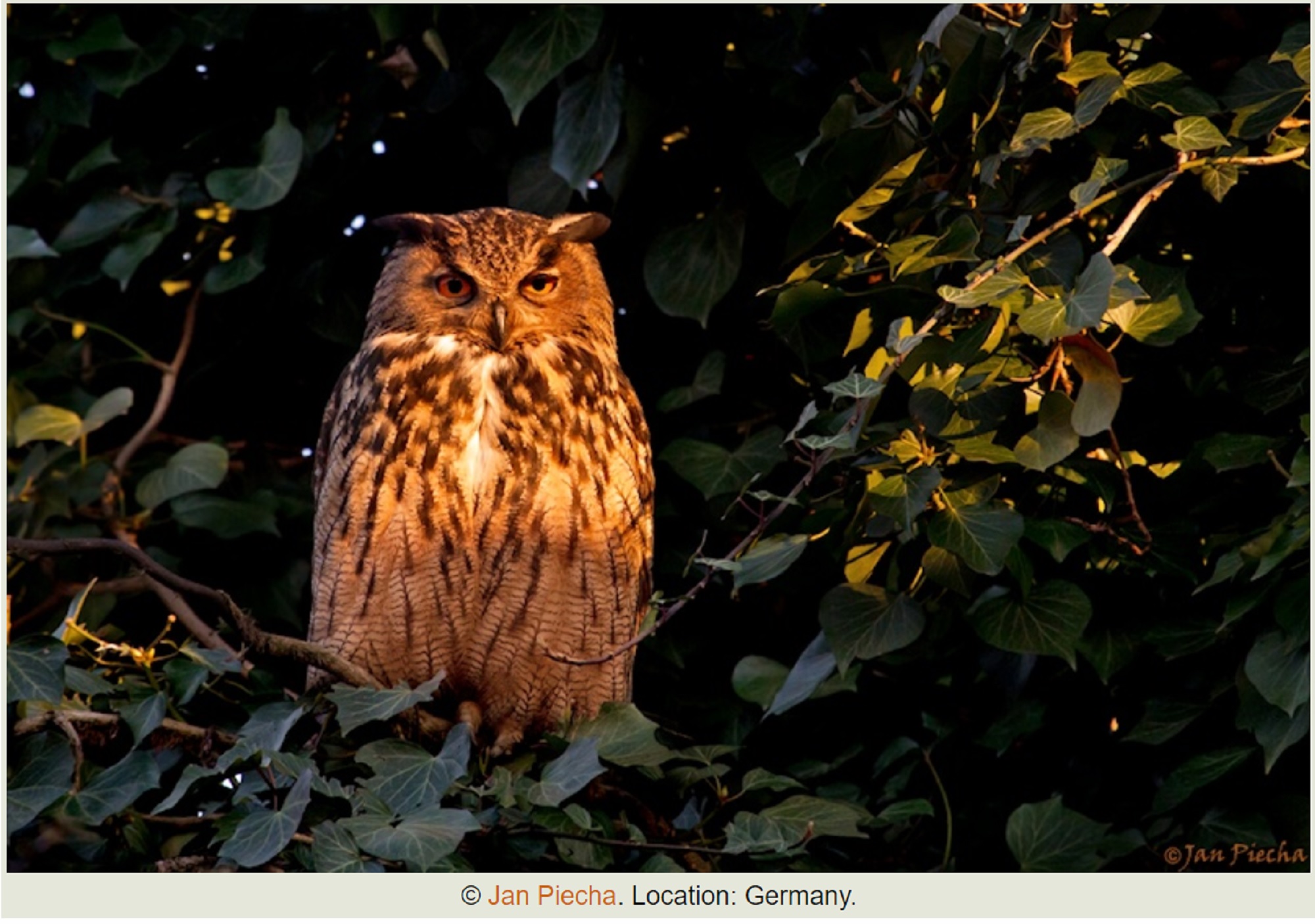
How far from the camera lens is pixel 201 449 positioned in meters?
2.20

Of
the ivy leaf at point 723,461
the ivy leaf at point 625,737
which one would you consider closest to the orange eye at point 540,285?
the ivy leaf at point 723,461

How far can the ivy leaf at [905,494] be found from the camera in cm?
143

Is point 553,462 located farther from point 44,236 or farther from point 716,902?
point 44,236

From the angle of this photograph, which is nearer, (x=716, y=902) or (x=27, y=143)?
(x=716, y=902)

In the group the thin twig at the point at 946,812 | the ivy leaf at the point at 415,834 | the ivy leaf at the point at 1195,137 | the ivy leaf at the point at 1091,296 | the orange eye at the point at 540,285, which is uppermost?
the ivy leaf at the point at 1195,137

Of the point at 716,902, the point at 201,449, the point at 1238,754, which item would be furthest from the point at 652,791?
the point at 201,449

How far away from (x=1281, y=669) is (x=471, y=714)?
97 centimetres

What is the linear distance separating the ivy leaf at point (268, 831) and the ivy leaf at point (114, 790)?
126 mm

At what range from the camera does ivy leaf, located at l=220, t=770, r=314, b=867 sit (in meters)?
1.35

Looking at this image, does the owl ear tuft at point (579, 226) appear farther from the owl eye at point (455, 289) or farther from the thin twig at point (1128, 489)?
the thin twig at point (1128, 489)

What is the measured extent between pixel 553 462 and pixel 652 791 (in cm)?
47

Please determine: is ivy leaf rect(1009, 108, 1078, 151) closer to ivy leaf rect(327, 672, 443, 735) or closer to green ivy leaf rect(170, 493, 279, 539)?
ivy leaf rect(327, 672, 443, 735)

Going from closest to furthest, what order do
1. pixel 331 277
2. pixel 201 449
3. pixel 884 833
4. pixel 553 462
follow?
pixel 884 833 → pixel 553 462 → pixel 201 449 → pixel 331 277

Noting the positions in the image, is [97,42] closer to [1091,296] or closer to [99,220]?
[99,220]
